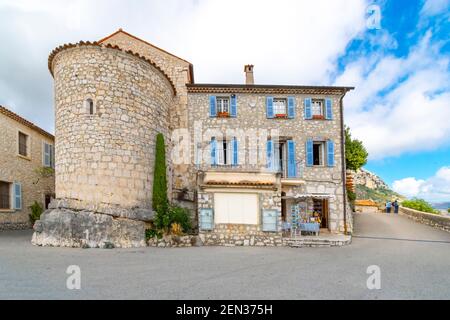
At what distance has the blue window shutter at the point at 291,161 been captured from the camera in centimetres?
1292

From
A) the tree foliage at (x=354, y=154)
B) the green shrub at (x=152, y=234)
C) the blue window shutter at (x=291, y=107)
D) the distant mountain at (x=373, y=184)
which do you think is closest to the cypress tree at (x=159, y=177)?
the green shrub at (x=152, y=234)

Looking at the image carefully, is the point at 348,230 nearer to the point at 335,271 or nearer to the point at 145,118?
the point at 335,271

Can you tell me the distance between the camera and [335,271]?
6172 millimetres

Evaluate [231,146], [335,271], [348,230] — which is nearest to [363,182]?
A: [348,230]

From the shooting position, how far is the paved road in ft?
14.9

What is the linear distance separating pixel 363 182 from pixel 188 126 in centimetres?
6073

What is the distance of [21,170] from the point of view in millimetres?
13453

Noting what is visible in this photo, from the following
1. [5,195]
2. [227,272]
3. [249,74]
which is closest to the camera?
[227,272]

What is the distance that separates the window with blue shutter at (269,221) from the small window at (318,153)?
17.0ft

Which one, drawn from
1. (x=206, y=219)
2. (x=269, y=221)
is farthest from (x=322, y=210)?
(x=206, y=219)

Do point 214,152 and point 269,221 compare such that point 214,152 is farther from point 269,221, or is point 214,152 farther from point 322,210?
point 322,210

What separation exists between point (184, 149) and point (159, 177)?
2.91 metres

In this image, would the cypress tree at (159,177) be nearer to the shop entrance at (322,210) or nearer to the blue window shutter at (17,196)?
the shop entrance at (322,210)
